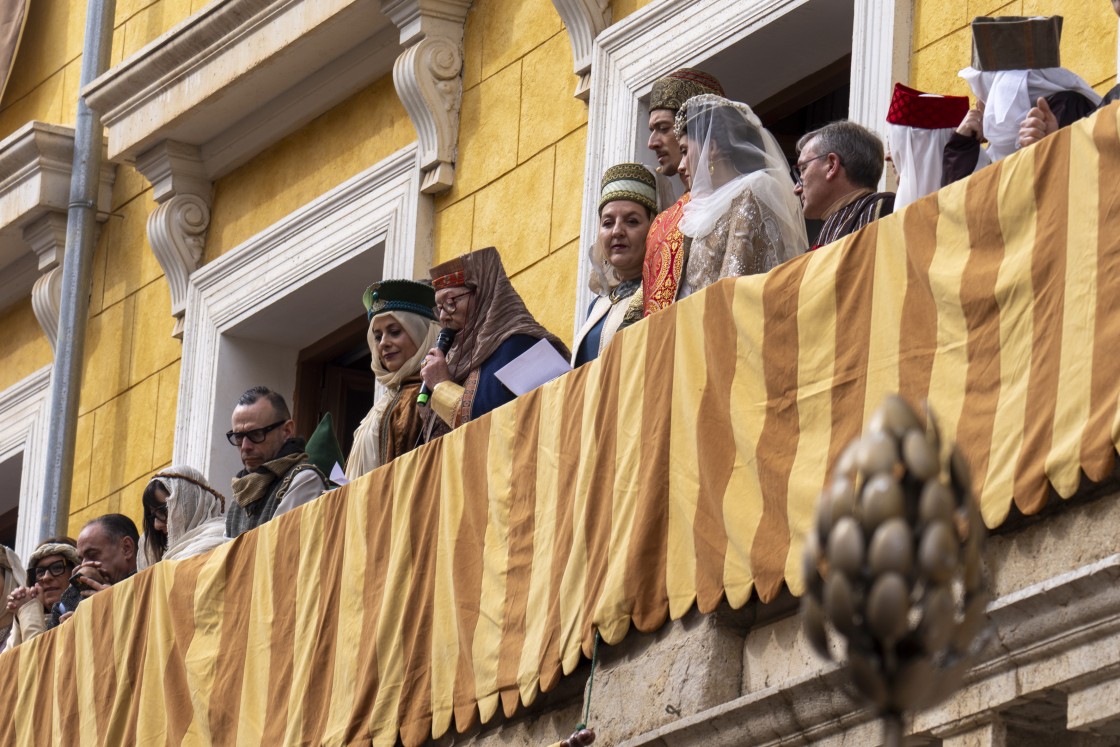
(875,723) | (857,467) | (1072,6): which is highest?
(1072,6)

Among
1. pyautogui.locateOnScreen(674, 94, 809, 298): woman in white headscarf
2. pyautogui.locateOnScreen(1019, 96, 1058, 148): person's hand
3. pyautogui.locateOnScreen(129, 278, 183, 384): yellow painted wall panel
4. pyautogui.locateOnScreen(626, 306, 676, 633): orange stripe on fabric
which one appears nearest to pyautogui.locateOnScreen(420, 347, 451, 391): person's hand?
pyautogui.locateOnScreen(674, 94, 809, 298): woman in white headscarf

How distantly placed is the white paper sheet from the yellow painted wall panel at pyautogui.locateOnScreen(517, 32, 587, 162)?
2792 millimetres

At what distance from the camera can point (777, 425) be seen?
24.4 feet

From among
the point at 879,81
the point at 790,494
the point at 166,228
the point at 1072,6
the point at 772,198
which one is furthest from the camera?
the point at 166,228

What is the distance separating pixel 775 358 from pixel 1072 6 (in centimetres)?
241

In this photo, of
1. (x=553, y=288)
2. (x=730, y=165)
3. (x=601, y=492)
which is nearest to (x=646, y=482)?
(x=601, y=492)

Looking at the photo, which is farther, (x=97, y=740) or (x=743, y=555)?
(x=97, y=740)

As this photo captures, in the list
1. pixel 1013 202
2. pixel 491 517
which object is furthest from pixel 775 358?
pixel 491 517

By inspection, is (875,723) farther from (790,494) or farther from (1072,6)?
(1072,6)

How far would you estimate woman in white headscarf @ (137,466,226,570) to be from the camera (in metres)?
10.9

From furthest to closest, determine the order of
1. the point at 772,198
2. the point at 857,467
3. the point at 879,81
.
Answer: the point at 879,81 → the point at 772,198 → the point at 857,467

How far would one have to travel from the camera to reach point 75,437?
47.7ft

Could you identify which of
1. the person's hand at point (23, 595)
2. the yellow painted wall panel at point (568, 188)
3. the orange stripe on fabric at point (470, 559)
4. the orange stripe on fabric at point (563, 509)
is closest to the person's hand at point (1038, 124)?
the orange stripe on fabric at point (563, 509)

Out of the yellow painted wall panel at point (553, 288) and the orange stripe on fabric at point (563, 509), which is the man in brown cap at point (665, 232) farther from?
the yellow painted wall panel at point (553, 288)
